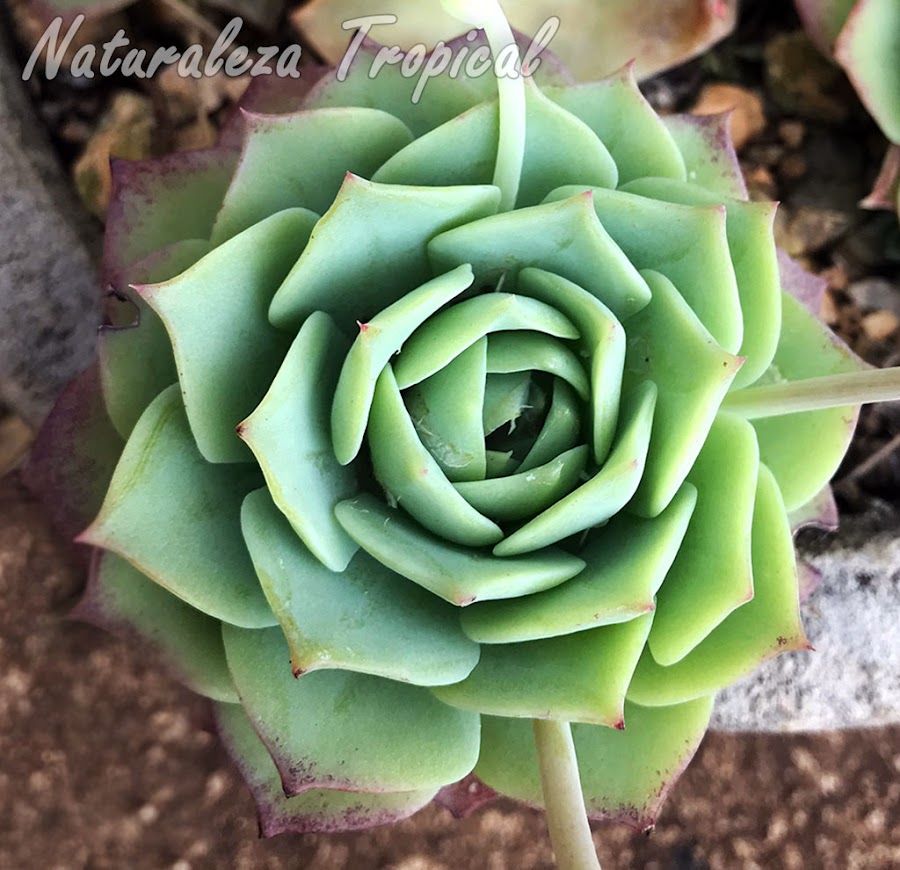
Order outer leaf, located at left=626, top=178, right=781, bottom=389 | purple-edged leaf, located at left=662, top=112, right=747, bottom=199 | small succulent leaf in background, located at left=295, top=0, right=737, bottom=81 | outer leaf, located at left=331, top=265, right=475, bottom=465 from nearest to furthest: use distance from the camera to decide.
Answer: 1. outer leaf, located at left=331, top=265, right=475, bottom=465
2. outer leaf, located at left=626, top=178, right=781, bottom=389
3. purple-edged leaf, located at left=662, top=112, right=747, bottom=199
4. small succulent leaf in background, located at left=295, top=0, right=737, bottom=81

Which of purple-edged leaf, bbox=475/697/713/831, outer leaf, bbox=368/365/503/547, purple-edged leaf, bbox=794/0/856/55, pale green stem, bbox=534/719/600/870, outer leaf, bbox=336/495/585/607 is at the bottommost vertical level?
purple-edged leaf, bbox=475/697/713/831

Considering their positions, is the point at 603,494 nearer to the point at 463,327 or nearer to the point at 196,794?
the point at 463,327

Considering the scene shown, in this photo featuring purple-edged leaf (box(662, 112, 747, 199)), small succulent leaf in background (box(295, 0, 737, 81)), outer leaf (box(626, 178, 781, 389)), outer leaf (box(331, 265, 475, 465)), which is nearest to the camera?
outer leaf (box(331, 265, 475, 465))

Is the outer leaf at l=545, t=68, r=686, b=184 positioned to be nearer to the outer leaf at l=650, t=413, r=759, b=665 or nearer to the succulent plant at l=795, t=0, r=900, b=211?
the outer leaf at l=650, t=413, r=759, b=665

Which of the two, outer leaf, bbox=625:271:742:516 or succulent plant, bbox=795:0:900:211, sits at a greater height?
outer leaf, bbox=625:271:742:516

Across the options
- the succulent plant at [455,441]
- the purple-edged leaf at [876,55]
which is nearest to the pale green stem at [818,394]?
the succulent plant at [455,441]

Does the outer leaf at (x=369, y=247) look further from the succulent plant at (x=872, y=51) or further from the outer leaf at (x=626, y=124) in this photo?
the succulent plant at (x=872, y=51)

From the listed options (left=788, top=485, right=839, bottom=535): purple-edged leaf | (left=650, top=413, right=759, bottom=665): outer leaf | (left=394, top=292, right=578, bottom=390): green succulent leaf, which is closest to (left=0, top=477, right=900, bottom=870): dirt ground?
(left=788, top=485, right=839, bottom=535): purple-edged leaf

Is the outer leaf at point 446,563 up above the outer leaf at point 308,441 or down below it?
below
